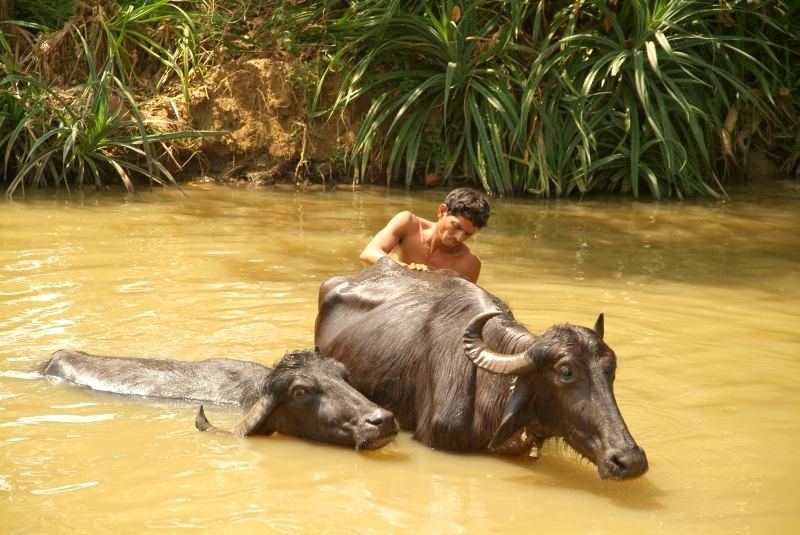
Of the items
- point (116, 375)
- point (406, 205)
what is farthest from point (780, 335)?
point (406, 205)

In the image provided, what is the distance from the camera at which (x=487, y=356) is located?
15.5 feet

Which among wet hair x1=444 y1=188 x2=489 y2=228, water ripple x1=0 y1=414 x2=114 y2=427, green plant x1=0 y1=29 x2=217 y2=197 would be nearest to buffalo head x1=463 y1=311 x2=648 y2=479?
water ripple x1=0 y1=414 x2=114 y2=427

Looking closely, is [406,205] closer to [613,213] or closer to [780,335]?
[613,213]

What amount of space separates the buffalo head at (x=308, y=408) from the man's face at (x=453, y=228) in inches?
71.8

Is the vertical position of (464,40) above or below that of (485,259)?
above

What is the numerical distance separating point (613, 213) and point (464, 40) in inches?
99.8

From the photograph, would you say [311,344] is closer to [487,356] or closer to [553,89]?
[487,356]

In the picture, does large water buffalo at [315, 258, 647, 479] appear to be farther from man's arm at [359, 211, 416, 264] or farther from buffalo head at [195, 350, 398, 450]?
man's arm at [359, 211, 416, 264]

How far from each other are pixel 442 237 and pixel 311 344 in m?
1.02

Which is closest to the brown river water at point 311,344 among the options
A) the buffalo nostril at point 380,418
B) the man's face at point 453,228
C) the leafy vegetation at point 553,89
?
the buffalo nostril at point 380,418

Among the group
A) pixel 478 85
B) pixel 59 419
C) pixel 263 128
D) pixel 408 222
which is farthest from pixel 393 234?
pixel 263 128

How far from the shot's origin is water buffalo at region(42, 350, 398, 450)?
16.7ft

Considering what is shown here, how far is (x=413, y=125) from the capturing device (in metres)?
12.5

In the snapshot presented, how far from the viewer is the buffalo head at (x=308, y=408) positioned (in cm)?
508
